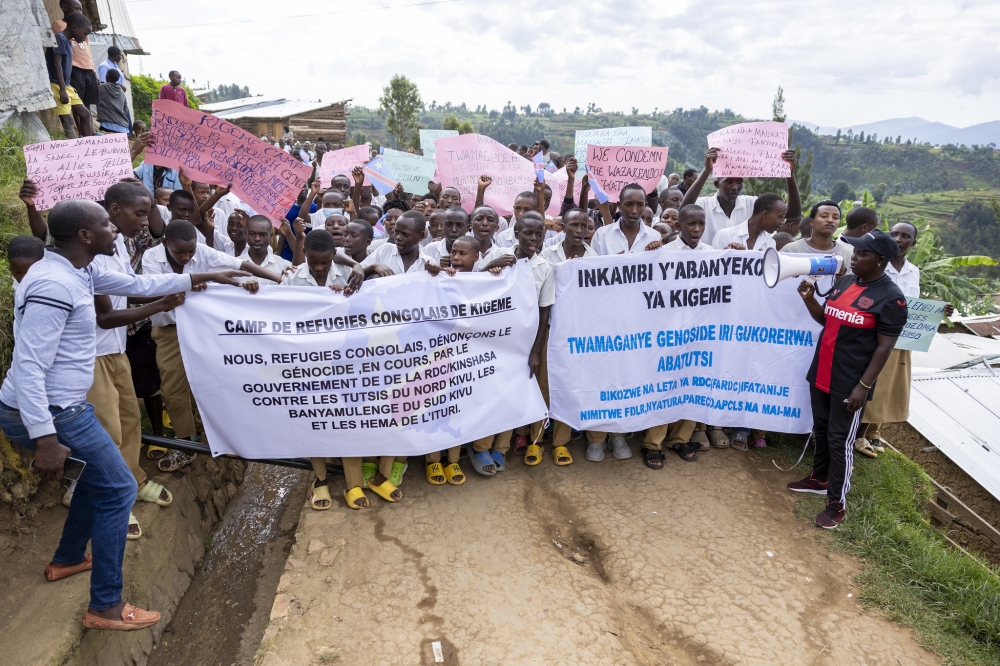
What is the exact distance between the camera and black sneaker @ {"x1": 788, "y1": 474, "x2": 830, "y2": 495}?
491 centimetres

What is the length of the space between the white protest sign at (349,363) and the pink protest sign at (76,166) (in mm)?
1244

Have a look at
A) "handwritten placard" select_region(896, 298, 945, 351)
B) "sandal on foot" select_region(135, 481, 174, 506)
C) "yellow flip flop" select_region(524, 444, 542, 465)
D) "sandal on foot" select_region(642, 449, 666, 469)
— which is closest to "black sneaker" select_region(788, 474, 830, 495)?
"sandal on foot" select_region(642, 449, 666, 469)

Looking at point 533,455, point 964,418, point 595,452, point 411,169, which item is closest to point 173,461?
point 533,455

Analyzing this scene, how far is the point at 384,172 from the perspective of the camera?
8945 mm

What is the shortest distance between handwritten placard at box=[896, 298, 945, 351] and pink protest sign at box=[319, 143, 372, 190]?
6.43 metres

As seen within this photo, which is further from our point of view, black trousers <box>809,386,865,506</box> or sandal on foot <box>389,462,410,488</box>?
sandal on foot <box>389,462,410,488</box>

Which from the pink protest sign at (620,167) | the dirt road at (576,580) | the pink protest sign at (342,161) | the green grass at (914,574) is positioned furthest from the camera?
the pink protest sign at (342,161)

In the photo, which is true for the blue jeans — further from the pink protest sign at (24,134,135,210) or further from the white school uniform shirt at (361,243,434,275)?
the white school uniform shirt at (361,243,434,275)

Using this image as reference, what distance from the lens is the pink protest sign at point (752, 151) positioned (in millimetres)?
5754

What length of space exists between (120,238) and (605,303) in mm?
3587

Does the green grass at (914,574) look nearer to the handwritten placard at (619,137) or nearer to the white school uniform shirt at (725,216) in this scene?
the white school uniform shirt at (725,216)

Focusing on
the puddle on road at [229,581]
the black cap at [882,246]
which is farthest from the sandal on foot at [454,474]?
the black cap at [882,246]

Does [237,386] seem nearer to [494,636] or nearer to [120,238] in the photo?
[120,238]

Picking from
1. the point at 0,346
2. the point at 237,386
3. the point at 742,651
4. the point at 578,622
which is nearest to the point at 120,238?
the point at 0,346
